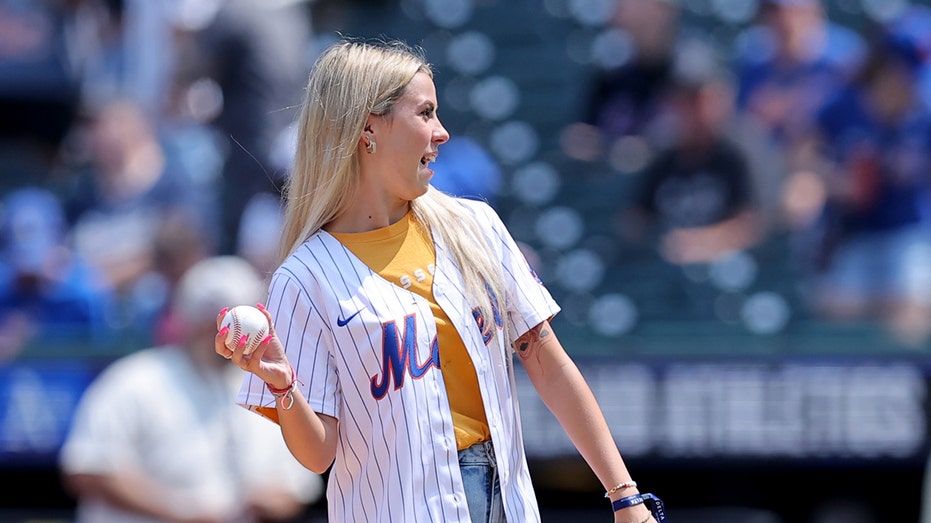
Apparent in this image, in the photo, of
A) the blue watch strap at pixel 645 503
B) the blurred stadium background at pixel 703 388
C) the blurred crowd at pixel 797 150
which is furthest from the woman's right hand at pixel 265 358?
the blurred crowd at pixel 797 150

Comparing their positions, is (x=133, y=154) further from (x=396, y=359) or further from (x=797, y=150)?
(x=396, y=359)

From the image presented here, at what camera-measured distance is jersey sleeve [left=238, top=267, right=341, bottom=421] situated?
7.80ft

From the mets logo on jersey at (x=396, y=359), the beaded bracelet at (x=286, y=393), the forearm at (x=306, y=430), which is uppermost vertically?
the mets logo on jersey at (x=396, y=359)

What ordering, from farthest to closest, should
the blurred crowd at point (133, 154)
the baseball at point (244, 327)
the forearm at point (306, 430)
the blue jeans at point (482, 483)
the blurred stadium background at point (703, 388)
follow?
the blurred crowd at point (133, 154)
the blurred stadium background at point (703, 388)
the blue jeans at point (482, 483)
the forearm at point (306, 430)
the baseball at point (244, 327)

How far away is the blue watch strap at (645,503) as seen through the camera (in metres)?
2.47

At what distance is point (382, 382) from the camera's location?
7.69ft

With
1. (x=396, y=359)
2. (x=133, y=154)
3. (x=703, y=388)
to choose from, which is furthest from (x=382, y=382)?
(x=133, y=154)

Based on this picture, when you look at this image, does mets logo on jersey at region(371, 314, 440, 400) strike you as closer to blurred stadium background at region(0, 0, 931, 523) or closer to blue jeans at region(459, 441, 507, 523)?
blue jeans at region(459, 441, 507, 523)

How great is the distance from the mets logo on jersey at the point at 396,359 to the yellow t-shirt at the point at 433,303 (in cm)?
6

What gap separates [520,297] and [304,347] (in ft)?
1.41

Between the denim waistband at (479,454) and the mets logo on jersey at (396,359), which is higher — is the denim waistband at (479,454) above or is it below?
below

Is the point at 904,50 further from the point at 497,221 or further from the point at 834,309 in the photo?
the point at 497,221

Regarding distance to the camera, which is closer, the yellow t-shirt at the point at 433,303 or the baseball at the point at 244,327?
the baseball at the point at 244,327

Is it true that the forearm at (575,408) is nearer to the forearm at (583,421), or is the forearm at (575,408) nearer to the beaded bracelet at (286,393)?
the forearm at (583,421)
